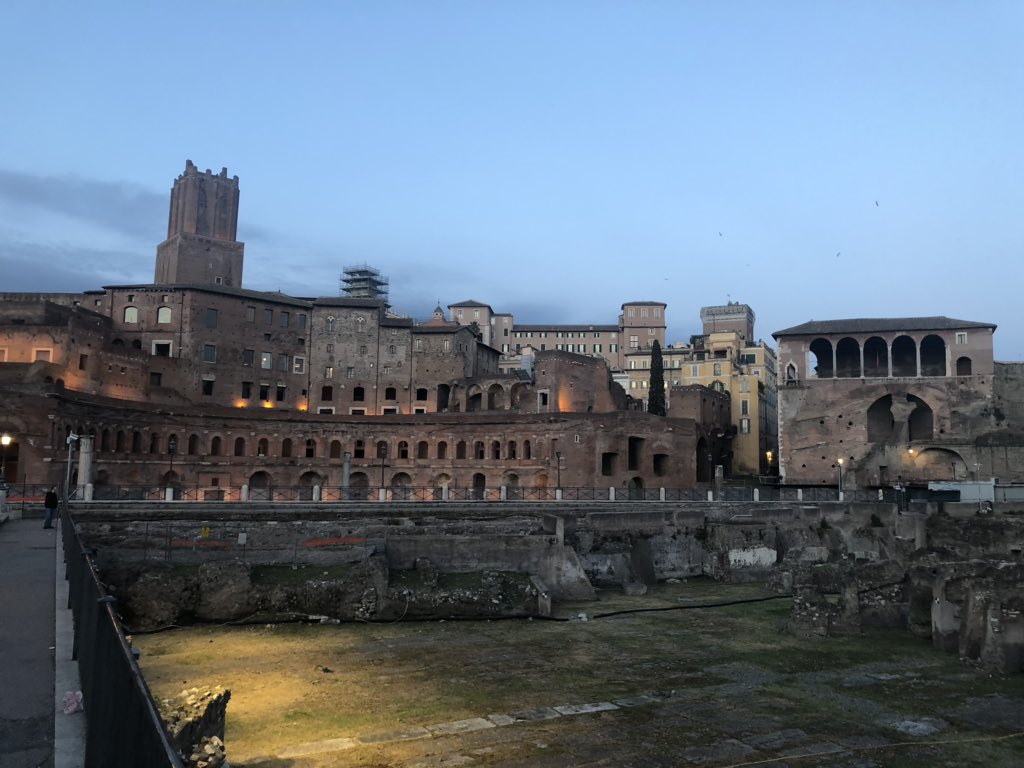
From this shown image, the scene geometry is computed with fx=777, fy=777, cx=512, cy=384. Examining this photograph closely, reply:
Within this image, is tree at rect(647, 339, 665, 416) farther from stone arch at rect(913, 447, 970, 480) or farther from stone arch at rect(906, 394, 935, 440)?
stone arch at rect(913, 447, 970, 480)

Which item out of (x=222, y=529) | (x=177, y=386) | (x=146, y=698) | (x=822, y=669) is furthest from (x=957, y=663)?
(x=177, y=386)

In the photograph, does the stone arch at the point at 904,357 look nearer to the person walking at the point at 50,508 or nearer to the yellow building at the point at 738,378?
the yellow building at the point at 738,378

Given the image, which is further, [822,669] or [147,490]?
[147,490]

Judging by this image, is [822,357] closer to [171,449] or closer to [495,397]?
[495,397]

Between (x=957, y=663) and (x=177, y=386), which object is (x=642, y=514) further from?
(x=177, y=386)

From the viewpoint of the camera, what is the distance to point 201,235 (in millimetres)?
87438

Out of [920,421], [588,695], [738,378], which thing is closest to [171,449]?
[588,695]

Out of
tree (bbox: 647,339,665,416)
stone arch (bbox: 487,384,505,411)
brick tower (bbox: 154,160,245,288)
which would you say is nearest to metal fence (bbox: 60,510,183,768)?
stone arch (bbox: 487,384,505,411)

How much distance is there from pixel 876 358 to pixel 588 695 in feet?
193

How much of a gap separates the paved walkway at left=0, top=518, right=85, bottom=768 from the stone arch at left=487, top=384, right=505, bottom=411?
56381 mm

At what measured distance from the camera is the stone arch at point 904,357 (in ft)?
212

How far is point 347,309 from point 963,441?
5385 centimetres

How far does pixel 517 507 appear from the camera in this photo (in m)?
37.6

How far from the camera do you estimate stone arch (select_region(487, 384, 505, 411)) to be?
71750mm
